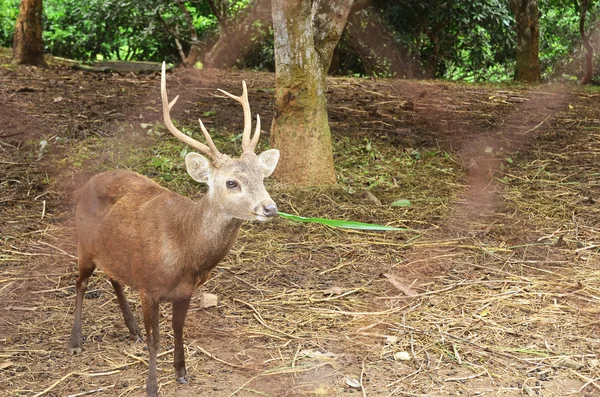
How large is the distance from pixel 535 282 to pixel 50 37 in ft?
30.9

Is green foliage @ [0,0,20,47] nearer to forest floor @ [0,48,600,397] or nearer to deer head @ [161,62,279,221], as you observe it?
forest floor @ [0,48,600,397]

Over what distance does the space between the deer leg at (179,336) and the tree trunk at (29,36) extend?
6.58 m

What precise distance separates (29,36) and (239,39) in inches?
120

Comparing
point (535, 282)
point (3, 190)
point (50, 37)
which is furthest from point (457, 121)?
point (50, 37)

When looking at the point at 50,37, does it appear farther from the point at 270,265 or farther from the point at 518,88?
the point at 270,265

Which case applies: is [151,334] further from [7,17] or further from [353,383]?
[7,17]

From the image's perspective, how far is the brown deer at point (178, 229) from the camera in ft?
10.7

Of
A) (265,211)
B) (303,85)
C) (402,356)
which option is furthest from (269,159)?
(303,85)

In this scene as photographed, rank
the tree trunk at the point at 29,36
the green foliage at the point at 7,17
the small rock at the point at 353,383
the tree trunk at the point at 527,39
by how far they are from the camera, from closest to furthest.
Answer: the small rock at the point at 353,383
the tree trunk at the point at 29,36
the tree trunk at the point at 527,39
the green foliage at the point at 7,17

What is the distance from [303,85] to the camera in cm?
567

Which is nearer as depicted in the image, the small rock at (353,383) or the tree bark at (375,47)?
the small rock at (353,383)

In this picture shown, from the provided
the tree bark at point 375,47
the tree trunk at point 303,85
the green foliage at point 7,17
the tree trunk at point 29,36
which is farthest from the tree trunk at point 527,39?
the green foliage at point 7,17

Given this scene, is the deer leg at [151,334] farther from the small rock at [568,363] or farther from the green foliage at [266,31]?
the green foliage at [266,31]

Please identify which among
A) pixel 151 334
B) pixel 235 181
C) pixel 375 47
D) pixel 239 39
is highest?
pixel 239 39
